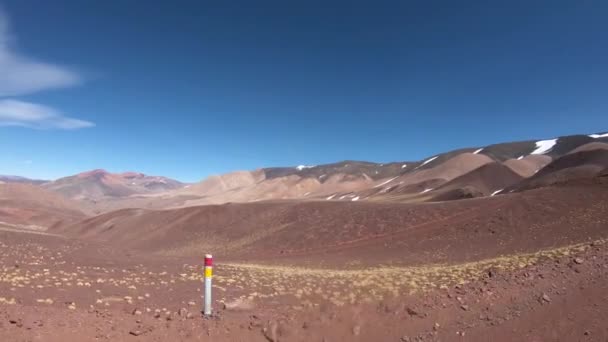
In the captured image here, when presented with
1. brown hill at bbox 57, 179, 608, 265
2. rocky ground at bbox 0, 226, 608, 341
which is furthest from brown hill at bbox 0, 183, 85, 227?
rocky ground at bbox 0, 226, 608, 341

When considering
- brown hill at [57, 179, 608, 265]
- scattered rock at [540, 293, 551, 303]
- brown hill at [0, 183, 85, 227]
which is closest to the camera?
scattered rock at [540, 293, 551, 303]

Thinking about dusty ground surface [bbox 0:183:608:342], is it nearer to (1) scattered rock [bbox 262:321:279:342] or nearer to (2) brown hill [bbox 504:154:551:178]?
(1) scattered rock [bbox 262:321:279:342]

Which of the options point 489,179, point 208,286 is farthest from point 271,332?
point 489,179

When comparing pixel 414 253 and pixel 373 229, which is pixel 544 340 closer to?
pixel 414 253

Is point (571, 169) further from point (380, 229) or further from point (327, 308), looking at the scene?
point (327, 308)

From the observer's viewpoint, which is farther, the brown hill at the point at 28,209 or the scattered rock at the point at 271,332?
the brown hill at the point at 28,209

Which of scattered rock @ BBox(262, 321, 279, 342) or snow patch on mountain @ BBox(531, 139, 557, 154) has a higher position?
snow patch on mountain @ BBox(531, 139, 557, 154)

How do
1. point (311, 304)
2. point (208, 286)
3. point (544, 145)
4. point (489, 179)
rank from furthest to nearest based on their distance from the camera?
point (544, 145), point (489, 179), point (311, 304), point (208, 286)

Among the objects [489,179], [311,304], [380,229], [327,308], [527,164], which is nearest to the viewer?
[327,308]

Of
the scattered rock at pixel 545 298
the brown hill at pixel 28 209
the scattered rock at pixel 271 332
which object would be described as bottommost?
the scattered rock at pixel 271 332

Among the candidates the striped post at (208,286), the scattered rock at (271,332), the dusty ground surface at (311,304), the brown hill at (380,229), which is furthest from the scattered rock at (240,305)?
the brown hill at (380,229)

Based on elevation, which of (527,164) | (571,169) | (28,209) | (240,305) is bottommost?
(240,305)

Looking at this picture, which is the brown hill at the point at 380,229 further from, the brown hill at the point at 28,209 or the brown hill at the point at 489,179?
the brown hill at the point at 28,209

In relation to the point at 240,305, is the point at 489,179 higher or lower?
higher
